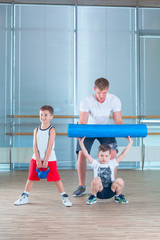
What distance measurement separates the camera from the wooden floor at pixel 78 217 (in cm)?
204

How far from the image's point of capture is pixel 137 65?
5344 mm

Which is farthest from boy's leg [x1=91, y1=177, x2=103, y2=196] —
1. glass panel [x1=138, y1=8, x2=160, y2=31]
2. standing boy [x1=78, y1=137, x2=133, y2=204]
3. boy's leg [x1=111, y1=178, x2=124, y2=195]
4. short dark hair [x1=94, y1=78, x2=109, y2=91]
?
glass panel [x1=138, y1=8, x2=160, y2=31]

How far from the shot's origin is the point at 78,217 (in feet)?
7.98

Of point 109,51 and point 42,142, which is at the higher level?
point 109,51

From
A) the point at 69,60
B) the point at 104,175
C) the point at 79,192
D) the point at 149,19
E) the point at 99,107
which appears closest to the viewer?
the point at 104,175

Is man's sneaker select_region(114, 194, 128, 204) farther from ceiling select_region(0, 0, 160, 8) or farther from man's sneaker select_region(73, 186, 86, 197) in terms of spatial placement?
ceiling select_region(0, 0, 160, 8)

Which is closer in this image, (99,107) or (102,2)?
(99,107)

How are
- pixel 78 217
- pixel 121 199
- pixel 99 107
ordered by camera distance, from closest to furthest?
pixel 78 217
pixel 121 199
pixel 99 107

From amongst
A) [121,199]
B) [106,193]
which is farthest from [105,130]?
[121,199]

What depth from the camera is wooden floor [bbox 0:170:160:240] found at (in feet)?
6.70

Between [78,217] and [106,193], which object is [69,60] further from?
[78,217]

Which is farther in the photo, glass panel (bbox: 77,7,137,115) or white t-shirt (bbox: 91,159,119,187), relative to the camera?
glass panel (bbox: 77,7,137,115)

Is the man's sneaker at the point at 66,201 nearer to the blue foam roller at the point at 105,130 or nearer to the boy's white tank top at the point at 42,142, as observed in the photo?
the boy's white tank top at the point at 42,142

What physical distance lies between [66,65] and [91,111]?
2399mm
